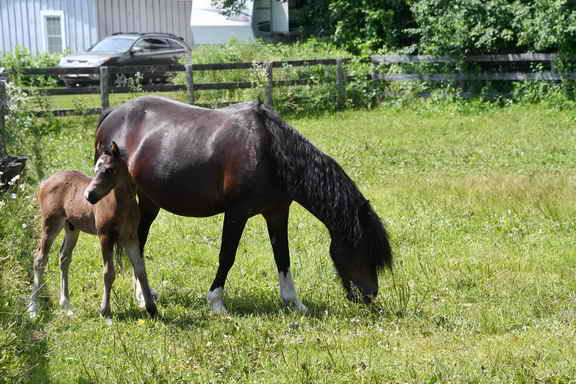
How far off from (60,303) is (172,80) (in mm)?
18355

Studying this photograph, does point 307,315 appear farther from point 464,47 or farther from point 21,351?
point 464,47

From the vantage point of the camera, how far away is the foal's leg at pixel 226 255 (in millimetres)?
7129

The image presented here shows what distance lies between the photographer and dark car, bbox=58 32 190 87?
26172mm

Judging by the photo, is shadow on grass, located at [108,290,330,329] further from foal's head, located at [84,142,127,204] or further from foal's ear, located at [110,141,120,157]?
foal's ear, located at [110,141,120,157]

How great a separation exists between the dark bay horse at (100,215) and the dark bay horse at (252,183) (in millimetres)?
593

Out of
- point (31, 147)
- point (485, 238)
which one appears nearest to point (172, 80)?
point (31, 147)

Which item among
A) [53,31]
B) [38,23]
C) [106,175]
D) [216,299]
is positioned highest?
[38,23]

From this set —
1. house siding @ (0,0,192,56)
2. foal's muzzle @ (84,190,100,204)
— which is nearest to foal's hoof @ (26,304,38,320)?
foal's muzzle @ (84,190,100,204)

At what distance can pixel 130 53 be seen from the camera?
27578 mm

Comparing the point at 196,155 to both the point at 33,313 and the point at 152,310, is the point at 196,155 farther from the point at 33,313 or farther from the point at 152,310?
the point at 33,313

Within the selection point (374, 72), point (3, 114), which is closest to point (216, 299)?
point (3, 114)

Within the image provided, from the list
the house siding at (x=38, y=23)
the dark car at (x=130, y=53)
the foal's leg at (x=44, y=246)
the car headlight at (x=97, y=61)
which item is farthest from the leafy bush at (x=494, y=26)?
the foal's leg at (x=44, y=246)

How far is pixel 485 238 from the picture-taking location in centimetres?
916

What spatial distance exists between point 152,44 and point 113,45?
141 centimetres
